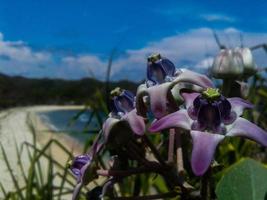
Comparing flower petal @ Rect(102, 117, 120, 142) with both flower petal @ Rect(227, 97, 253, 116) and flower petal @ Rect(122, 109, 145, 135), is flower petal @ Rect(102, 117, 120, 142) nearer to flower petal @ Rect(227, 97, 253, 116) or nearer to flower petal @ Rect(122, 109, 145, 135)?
flower petal @ Rect(122, 109, 145, 135)

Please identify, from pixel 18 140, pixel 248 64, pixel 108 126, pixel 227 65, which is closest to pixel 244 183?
pixel 108 126

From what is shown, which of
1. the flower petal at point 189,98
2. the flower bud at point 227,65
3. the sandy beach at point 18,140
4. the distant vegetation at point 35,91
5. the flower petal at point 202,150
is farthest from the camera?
the distant vegetation at point 35,91

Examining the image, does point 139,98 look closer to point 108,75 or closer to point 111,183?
point 111,183

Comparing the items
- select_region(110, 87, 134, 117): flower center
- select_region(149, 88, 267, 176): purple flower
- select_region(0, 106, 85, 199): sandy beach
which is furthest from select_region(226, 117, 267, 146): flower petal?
select_region(0, 106, 85, 199): sandy beach

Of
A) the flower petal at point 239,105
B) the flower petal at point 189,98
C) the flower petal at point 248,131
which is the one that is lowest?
the flower petal at point 248,131

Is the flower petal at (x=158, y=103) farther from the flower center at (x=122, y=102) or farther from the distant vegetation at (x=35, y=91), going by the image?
the distant vegetation at (x=35, y=91)

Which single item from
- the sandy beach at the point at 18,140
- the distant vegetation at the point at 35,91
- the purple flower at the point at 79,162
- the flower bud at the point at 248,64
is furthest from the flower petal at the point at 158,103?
the distant vegetation at the point at 35,91
